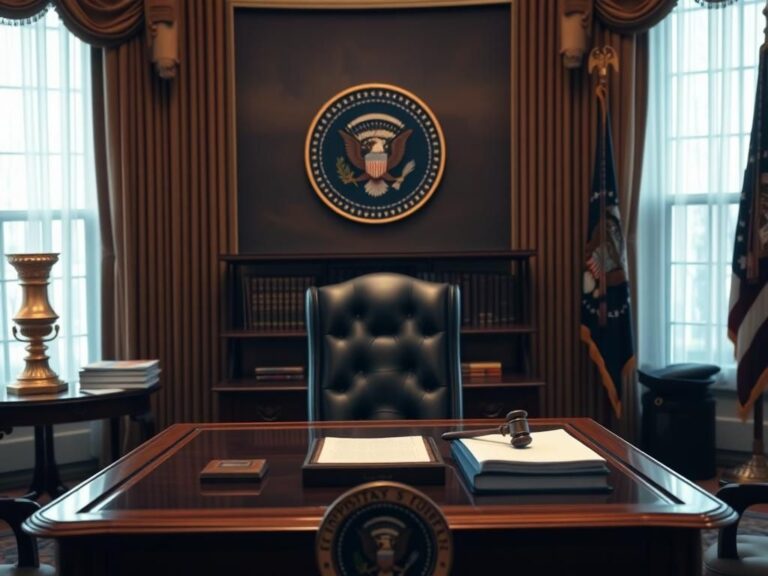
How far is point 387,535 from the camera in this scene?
0.93 metres

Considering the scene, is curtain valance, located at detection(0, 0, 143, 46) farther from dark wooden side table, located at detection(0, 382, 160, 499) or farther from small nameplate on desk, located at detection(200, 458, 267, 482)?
small nameplate on desk, located at detection(200, 458, 267, 482)

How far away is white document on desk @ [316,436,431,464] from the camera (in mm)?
1422

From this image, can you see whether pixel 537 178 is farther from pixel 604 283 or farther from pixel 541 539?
pixel 541 539

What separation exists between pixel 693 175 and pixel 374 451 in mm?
2892

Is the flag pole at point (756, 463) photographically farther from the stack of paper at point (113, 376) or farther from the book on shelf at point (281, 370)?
the stack of paper at point (113, 376)

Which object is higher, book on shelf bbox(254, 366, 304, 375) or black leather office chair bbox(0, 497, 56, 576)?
book on shelf bbox(254, 366, 304, 375)

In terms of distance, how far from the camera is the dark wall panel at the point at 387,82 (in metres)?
3.77

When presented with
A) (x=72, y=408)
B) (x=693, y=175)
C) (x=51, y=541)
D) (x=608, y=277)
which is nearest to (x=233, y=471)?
(x=72, y=408)

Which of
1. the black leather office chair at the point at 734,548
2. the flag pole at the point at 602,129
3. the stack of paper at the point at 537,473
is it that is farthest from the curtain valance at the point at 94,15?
the black leather office chair at the point at 734,548

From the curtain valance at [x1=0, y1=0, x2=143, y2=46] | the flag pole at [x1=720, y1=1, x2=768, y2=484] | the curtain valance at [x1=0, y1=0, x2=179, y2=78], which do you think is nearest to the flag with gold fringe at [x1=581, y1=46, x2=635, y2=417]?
the flag pole at [x1=720, y1=1, x2=768, y2=484]

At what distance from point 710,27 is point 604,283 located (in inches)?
52.2

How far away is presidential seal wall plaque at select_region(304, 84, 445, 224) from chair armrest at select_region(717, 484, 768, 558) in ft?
7.47

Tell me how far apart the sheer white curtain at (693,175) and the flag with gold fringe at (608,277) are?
423 millimetres

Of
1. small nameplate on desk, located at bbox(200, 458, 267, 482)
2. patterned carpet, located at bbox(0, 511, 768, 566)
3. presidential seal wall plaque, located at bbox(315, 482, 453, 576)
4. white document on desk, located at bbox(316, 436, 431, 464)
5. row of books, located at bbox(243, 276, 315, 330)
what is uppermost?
row of books, located at bbox(243, 276, 315, 330)
